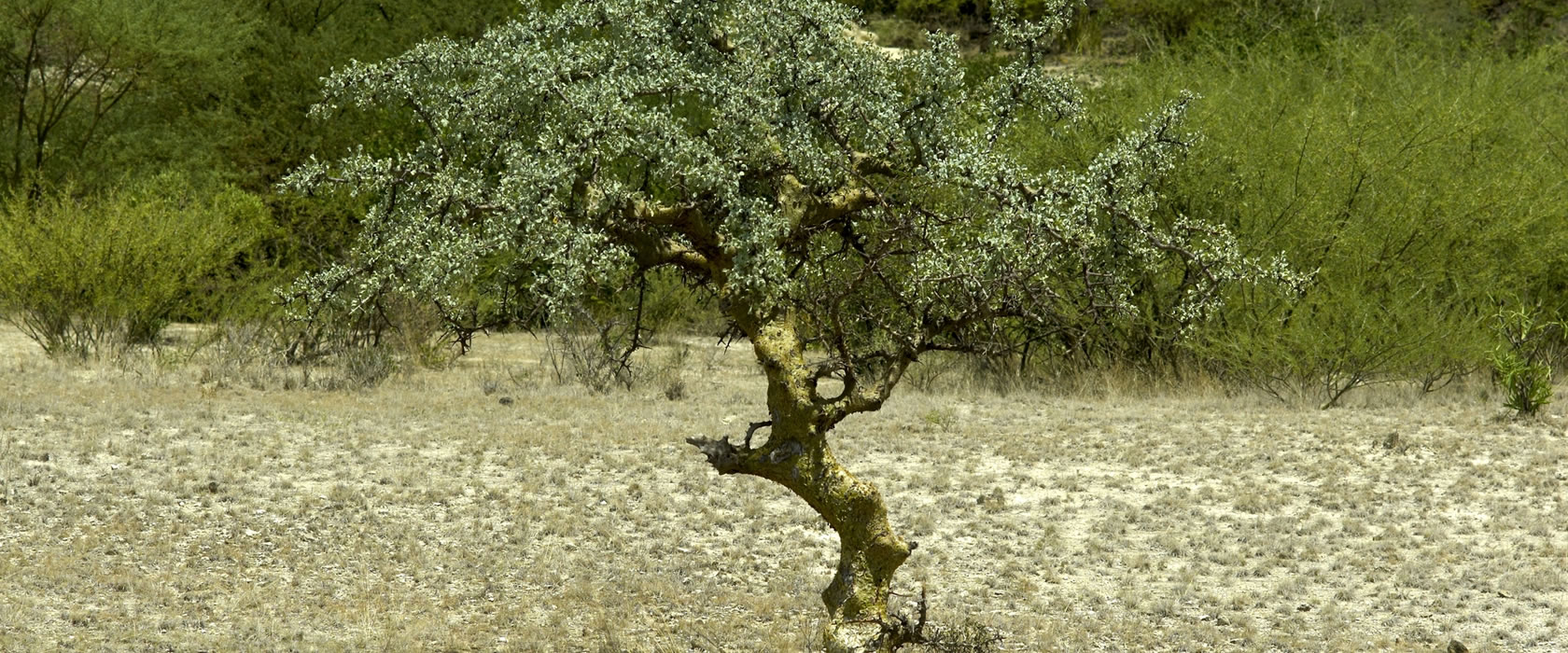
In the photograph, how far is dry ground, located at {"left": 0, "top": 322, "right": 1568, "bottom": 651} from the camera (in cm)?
763

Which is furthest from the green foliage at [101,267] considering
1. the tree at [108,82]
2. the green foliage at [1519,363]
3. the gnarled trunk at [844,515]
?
the green foliage at [1519,363]

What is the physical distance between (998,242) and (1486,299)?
1111cm

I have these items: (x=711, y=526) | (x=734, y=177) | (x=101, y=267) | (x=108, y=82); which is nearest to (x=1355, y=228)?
(x=711, y=526)

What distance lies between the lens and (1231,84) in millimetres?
15906

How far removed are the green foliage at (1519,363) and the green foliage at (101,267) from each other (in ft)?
39.8

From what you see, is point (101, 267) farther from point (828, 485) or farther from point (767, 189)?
point (828, 485)

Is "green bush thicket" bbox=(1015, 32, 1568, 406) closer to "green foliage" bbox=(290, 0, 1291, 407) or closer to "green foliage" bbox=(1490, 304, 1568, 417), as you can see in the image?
"green foliage" bbox=(1490, 304, 1568, 417)

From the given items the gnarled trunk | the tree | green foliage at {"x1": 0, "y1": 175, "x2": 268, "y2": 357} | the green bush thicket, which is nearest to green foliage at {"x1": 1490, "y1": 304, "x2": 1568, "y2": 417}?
the green bush thicket

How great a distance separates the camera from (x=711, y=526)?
372 inches

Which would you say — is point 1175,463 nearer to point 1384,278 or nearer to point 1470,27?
point 1384,278

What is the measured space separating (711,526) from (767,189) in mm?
3571

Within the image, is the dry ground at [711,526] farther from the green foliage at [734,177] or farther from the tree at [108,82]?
the tree at [108,82]

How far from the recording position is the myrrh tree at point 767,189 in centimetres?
563

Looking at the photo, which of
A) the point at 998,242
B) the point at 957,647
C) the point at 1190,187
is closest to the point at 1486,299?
the point at 1190,187
